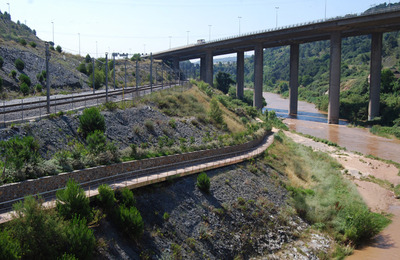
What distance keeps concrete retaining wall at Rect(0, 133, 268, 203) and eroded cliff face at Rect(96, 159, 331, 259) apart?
2178mm

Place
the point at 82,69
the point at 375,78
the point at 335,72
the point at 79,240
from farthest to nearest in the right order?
the point at 375,78
the point at 335,72
the point at 82,69
the point at 79,240

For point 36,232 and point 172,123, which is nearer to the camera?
point 36,232

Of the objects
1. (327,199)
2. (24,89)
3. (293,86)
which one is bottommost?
(327,199)

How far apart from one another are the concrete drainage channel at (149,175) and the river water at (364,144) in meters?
11.3

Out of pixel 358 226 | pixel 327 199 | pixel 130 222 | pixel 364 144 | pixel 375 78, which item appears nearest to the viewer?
pixel 130 222

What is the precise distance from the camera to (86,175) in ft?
64.6

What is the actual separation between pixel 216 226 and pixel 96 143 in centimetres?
880

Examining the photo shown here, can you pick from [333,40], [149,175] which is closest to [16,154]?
[149,175]

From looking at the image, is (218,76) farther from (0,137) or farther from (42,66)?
(0,137)

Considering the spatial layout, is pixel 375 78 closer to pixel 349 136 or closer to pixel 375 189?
pixel 349 136

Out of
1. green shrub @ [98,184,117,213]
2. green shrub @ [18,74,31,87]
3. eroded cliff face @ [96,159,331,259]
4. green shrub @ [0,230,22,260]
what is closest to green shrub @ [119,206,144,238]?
eroded cliff face @ [96,159,331,259]

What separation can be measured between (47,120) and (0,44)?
37.2m

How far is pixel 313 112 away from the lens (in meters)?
98.3

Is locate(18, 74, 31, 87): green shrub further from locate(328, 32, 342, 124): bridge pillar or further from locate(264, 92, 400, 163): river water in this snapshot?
locate(328, 32, 342, 124): bridge pillar
